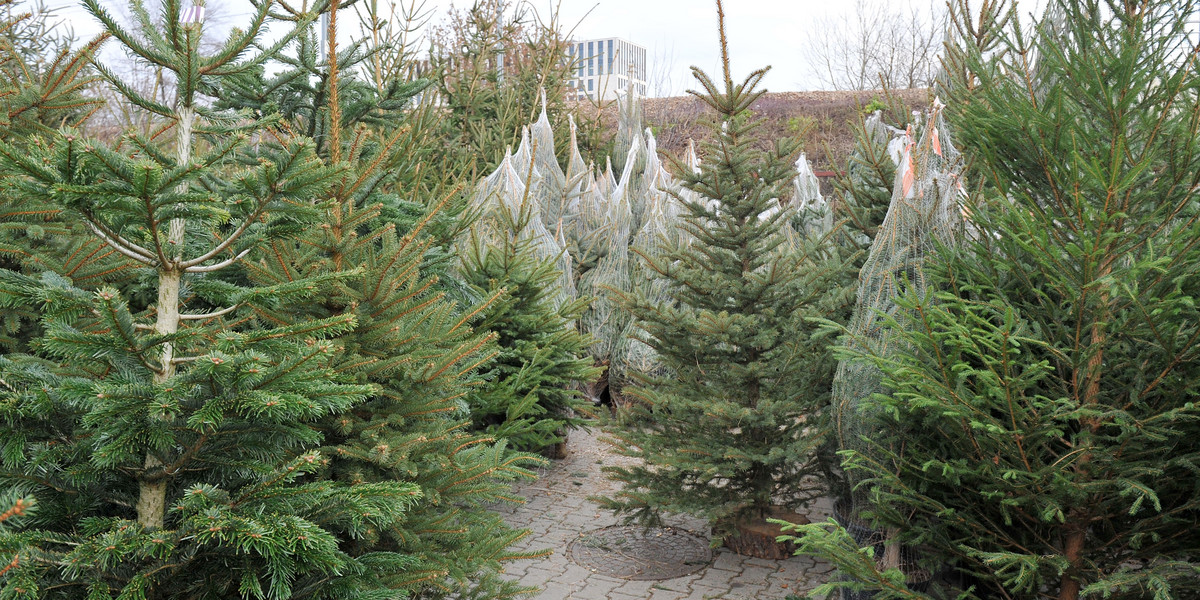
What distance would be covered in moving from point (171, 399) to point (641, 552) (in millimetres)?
3907

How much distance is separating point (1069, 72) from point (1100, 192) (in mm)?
504

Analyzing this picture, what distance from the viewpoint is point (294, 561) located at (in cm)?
219

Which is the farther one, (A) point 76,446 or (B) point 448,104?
(B) point 448,104

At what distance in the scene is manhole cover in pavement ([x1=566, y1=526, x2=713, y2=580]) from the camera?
5023 millimetres

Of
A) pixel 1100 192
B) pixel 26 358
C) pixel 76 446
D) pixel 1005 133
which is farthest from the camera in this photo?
pixel 1005 133

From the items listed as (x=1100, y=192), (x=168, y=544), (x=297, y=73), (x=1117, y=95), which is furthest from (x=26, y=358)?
(x=1117, y=95)

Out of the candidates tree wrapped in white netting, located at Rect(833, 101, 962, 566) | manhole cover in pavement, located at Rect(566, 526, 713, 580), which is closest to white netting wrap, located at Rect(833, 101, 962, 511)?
tree wrapped in white netting, located at Rect(833, 101, 962, 566)

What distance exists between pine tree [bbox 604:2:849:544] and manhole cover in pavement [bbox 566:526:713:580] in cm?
31

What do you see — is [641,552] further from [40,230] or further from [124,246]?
[124,246]

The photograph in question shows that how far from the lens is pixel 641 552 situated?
5.34m

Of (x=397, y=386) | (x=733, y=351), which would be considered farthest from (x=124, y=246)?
(x=733, y=351)

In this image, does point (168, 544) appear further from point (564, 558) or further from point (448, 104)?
point (448, 104)

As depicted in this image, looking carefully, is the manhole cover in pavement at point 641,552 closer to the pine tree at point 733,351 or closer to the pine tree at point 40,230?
the pine tree at point 733,351

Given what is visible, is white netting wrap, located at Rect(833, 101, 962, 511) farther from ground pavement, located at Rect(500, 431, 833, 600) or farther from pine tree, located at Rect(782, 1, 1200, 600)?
ground pavement, located at Rect(500, 431, 833, 600)
